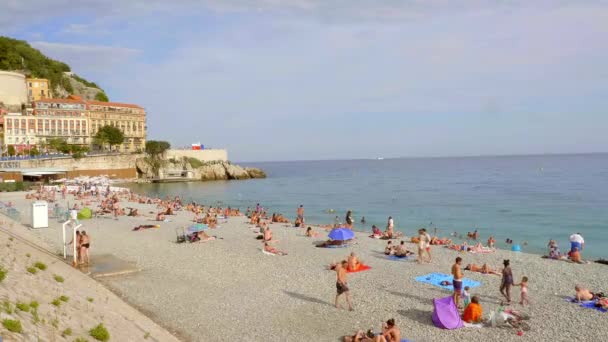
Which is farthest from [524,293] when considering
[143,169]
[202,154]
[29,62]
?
[29,62]

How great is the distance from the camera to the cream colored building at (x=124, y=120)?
83750 mm

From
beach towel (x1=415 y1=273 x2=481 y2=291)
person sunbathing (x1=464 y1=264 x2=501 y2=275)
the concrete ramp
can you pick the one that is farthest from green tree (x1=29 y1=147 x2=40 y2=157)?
person sunbathing (x1=464 y1=264 x2=501 y2=275)

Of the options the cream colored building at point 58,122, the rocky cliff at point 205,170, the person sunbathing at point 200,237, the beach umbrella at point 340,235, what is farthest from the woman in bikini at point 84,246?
the cream colored building at point 58,122

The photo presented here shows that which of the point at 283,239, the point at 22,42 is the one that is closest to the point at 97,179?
the point at 283,239

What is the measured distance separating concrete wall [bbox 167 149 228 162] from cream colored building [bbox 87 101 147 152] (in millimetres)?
5847

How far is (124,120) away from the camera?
291ft

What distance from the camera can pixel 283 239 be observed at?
2150 centimetres

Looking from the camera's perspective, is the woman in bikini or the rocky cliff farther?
the rocky cliff

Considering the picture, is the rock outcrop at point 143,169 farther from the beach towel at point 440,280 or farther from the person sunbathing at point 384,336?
the person sunbathing at point 384,336

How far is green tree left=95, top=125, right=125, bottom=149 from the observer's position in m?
78.0

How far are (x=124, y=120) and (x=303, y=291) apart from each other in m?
84.2

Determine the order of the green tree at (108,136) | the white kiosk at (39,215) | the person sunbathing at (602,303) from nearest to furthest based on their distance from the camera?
1. the person sunbathing at (602,303)
2. the white kiosk at (39,215)
3. the green tree at (108,136)

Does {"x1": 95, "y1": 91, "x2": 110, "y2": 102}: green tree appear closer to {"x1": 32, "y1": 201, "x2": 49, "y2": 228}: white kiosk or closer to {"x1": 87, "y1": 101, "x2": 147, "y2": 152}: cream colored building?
{"x1": 87, "y1": 101, "x2": 147, "y2": 152}: cream colored building

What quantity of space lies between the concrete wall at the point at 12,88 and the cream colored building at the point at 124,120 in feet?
37.0
